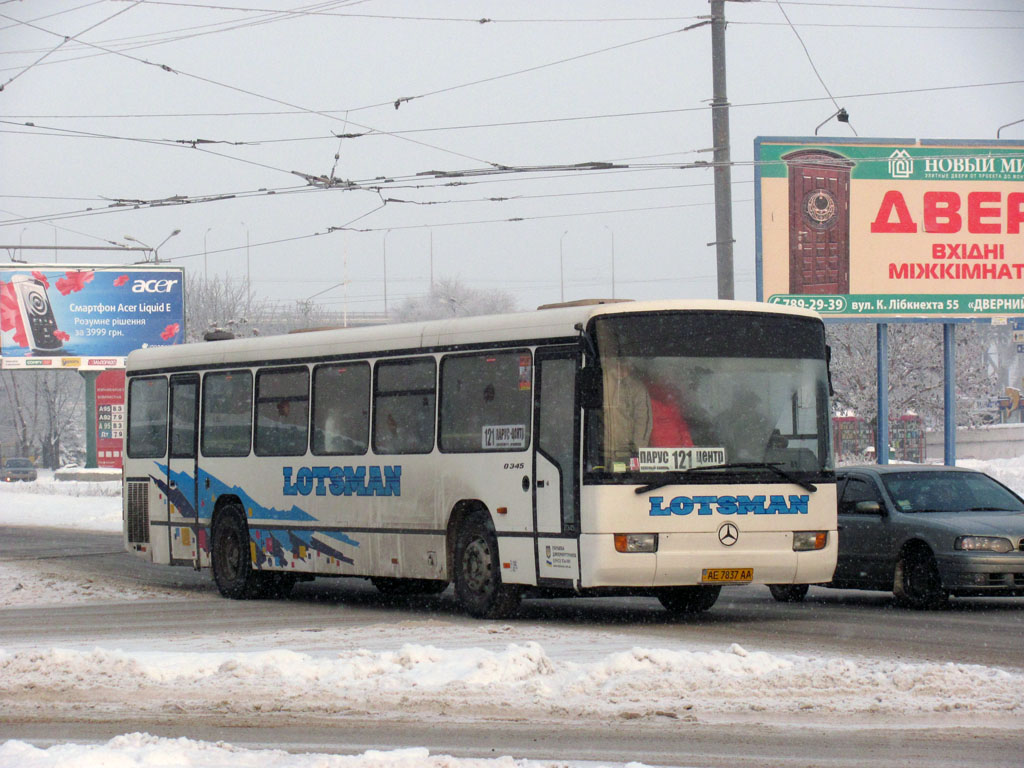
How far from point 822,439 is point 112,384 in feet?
166

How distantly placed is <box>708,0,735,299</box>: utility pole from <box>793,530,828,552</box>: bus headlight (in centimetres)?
784

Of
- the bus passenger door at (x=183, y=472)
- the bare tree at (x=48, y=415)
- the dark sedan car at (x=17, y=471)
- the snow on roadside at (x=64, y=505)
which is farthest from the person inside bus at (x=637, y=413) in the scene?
the bare tree at (x=48, y=415)

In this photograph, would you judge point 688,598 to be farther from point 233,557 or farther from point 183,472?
point 183,472

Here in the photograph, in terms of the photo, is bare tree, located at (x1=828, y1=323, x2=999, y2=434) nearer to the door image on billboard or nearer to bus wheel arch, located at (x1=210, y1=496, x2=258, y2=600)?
the door image on billboard

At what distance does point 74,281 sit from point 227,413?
40.1 metres

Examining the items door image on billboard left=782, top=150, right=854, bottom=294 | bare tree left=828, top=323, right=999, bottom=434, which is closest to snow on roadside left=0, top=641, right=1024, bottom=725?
door image on billboard left=782, top=150, right=854, bottom=294

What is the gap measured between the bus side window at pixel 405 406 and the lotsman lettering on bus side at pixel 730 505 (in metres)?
2.83

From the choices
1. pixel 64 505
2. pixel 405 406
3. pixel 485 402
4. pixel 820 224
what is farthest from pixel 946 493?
pixel 64 505

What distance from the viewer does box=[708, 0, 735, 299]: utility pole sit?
21.1 meters

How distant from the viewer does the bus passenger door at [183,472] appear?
18.4m

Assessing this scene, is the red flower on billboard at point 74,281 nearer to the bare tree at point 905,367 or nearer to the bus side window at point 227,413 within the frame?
the bare tree at point 905,367

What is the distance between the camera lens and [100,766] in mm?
6727

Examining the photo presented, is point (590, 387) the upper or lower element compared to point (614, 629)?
upper

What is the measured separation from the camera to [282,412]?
55.6 ft
